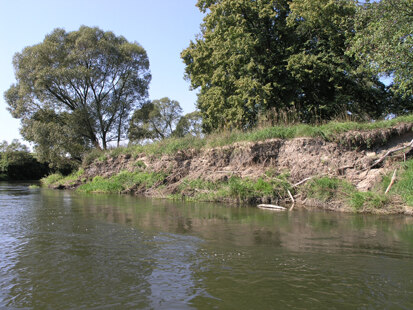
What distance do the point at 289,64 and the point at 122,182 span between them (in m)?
13.4

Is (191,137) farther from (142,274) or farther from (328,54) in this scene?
(142,274)

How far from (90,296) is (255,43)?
17.5 metres

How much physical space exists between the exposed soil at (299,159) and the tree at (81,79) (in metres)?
14.6

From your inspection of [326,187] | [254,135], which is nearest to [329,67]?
[254,135]

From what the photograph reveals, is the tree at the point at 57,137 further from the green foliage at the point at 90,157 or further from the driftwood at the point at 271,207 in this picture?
the driftwood at the point at 271,207

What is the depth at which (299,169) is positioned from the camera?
1405 centimetres

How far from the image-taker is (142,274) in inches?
185

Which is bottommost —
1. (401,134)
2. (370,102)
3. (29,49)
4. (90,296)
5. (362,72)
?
(90,296)

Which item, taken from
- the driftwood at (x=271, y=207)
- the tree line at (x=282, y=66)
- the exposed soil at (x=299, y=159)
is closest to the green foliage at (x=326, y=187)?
the exposed soil at (x=299, y=159)

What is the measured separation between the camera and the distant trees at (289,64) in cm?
1767

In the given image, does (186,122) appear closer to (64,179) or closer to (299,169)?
(64,179)

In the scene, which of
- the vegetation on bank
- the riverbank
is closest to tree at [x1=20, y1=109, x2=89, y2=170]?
the vegetation on bank

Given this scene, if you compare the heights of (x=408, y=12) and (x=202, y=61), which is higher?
(x=202, y=61)

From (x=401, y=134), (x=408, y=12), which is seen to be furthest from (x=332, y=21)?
(x=401, y=134)
